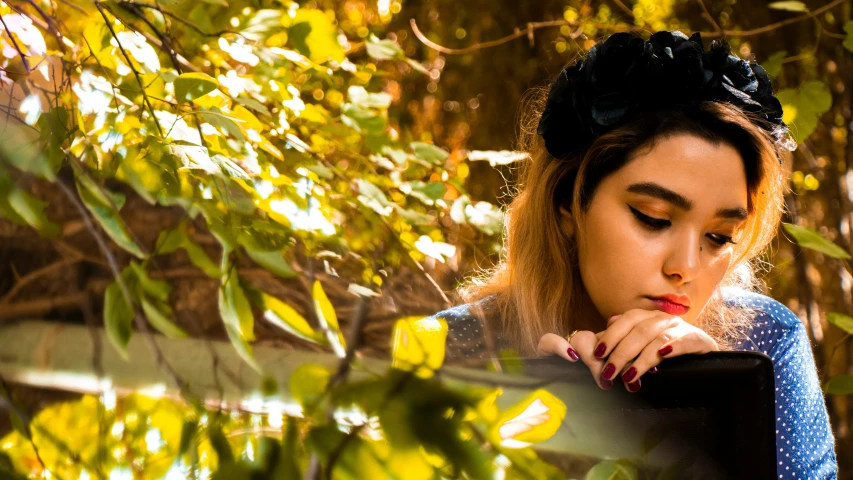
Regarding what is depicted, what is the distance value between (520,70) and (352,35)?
26.6 inches

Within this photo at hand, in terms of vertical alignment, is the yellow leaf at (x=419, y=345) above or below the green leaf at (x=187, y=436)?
above

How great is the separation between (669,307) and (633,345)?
30 cm

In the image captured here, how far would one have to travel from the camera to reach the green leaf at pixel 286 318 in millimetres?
392

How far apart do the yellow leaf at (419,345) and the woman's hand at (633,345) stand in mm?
262

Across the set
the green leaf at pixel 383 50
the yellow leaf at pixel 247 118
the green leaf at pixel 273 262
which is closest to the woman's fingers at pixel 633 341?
the green leaf at pixel 273 262

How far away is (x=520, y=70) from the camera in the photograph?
288 cm

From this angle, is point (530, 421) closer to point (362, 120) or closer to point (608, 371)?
point (608, 371)

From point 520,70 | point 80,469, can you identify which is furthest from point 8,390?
point 520,70

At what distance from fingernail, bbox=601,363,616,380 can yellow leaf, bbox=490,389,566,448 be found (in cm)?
19

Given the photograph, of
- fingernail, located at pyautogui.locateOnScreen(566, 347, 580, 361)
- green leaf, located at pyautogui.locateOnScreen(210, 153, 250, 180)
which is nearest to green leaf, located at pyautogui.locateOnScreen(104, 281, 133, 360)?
green leaf, located at pyautogui.locateOnScreen(210, 153, 250, 180)

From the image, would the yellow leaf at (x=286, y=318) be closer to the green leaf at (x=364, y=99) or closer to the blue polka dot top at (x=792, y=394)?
the blue polka dot top at (x=792, y=394)

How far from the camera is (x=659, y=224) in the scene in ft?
3.23

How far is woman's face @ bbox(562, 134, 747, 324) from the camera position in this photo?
3.16ft

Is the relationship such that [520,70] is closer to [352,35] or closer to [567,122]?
[352,35]
